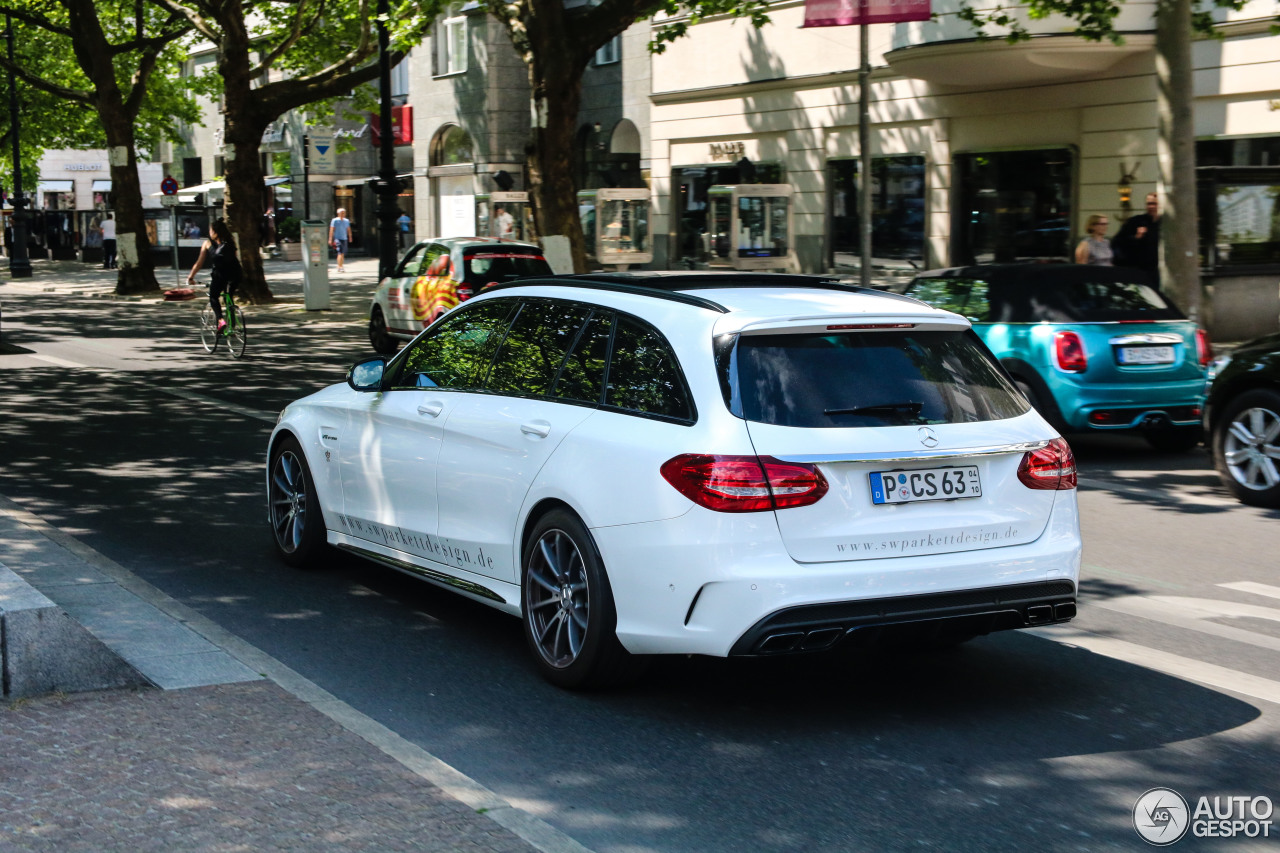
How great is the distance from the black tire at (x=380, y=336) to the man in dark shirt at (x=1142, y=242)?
33.0ft

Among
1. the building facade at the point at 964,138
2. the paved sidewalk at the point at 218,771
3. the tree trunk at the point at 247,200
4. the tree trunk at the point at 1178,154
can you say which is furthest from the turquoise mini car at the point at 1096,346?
the tree trunk at the point at 247,200

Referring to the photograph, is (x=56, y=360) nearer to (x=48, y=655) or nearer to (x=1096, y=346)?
(x=1096, y=346)

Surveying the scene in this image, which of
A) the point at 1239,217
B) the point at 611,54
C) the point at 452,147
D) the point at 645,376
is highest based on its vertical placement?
the point at 611,54

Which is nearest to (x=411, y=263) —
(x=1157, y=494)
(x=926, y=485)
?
(x=1157, y=494)

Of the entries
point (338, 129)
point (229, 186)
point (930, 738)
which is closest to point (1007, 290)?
point (930, 738)

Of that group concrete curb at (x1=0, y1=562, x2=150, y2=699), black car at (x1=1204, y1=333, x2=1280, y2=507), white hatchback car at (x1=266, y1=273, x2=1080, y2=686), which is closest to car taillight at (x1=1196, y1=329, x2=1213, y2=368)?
black car at (x1=1204, y1=333, x2=1280, y2=507)

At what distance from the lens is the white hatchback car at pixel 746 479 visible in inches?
199

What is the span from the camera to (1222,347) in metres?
19.8

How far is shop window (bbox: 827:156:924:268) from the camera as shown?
25000mm

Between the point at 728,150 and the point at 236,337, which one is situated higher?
the point at 728,150

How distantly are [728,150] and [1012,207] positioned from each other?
23.7 ft

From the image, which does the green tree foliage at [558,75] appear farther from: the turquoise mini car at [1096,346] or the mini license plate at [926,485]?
the mini license plate at [926,485]

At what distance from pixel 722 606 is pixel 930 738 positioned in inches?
32.9

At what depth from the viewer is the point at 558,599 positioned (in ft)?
18.6
